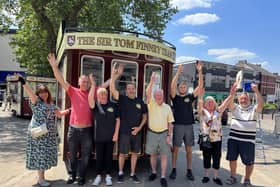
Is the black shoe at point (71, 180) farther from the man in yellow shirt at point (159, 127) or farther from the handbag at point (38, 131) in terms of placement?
the man in yellow shirt at point (159, 127)

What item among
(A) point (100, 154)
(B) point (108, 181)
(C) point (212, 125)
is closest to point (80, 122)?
(A) point (100, 154)

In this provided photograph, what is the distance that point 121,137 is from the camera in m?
5.32

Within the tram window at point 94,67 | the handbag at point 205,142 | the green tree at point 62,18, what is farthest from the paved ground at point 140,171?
the green tree at point 62,18

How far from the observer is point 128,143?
5.32 m

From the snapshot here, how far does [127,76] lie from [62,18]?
11765mm

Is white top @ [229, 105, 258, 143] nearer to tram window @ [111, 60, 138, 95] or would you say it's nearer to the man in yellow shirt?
the man in yellow shirt

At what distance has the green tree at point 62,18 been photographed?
16531 mm

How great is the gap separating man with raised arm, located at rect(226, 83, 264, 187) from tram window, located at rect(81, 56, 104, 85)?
8.89 ft

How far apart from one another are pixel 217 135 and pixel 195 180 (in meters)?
1.10

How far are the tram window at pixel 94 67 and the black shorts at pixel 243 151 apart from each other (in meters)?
2.93

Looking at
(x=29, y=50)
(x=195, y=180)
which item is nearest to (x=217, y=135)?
(x=195, y=180)

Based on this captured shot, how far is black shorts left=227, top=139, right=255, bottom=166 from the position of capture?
536 centimetres

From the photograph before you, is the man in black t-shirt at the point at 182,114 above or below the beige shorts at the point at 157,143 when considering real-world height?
above

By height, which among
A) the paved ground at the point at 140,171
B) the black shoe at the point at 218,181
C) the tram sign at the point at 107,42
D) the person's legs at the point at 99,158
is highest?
the tram sign at the point at 107,42
